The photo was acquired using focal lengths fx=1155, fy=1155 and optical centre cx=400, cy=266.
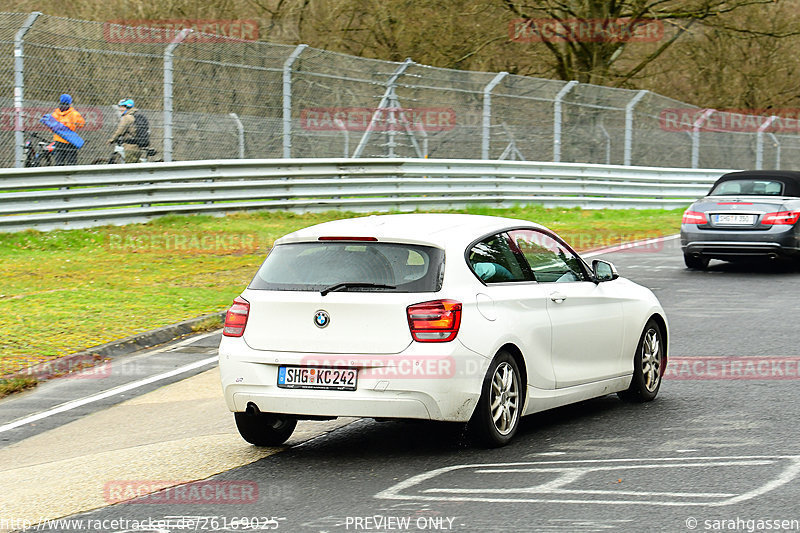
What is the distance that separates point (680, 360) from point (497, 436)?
12.0 feet

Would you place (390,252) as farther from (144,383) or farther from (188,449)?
(144,383)

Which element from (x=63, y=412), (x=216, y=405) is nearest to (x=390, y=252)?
(x=216, y=405)

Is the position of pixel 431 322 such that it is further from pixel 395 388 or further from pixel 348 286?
pixel 348 286

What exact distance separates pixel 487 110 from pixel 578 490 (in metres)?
19.4

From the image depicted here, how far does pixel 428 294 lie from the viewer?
666cm

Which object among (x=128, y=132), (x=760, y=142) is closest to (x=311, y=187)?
(x=128, y=132)

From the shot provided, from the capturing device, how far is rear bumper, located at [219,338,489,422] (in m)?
6.53

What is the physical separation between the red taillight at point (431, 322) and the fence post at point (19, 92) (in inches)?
465

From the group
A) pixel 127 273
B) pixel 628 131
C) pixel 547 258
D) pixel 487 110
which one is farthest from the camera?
pixel 628 131

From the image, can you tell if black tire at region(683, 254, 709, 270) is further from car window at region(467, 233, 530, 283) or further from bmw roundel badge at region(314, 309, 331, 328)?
bmw roundel badge at region(314, 309, 331, 328)

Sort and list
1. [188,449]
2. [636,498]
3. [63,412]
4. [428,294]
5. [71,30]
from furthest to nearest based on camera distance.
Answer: [71,30] < [63,412] < [188,449] < [428,294] < [636,498]

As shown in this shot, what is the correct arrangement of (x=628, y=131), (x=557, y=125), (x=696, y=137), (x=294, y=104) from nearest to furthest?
(x=294, y=104), (x=557, y=125), (x=628, y=131), (x=696, y=137)

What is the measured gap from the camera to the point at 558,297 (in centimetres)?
766

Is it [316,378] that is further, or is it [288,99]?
[288,99]
